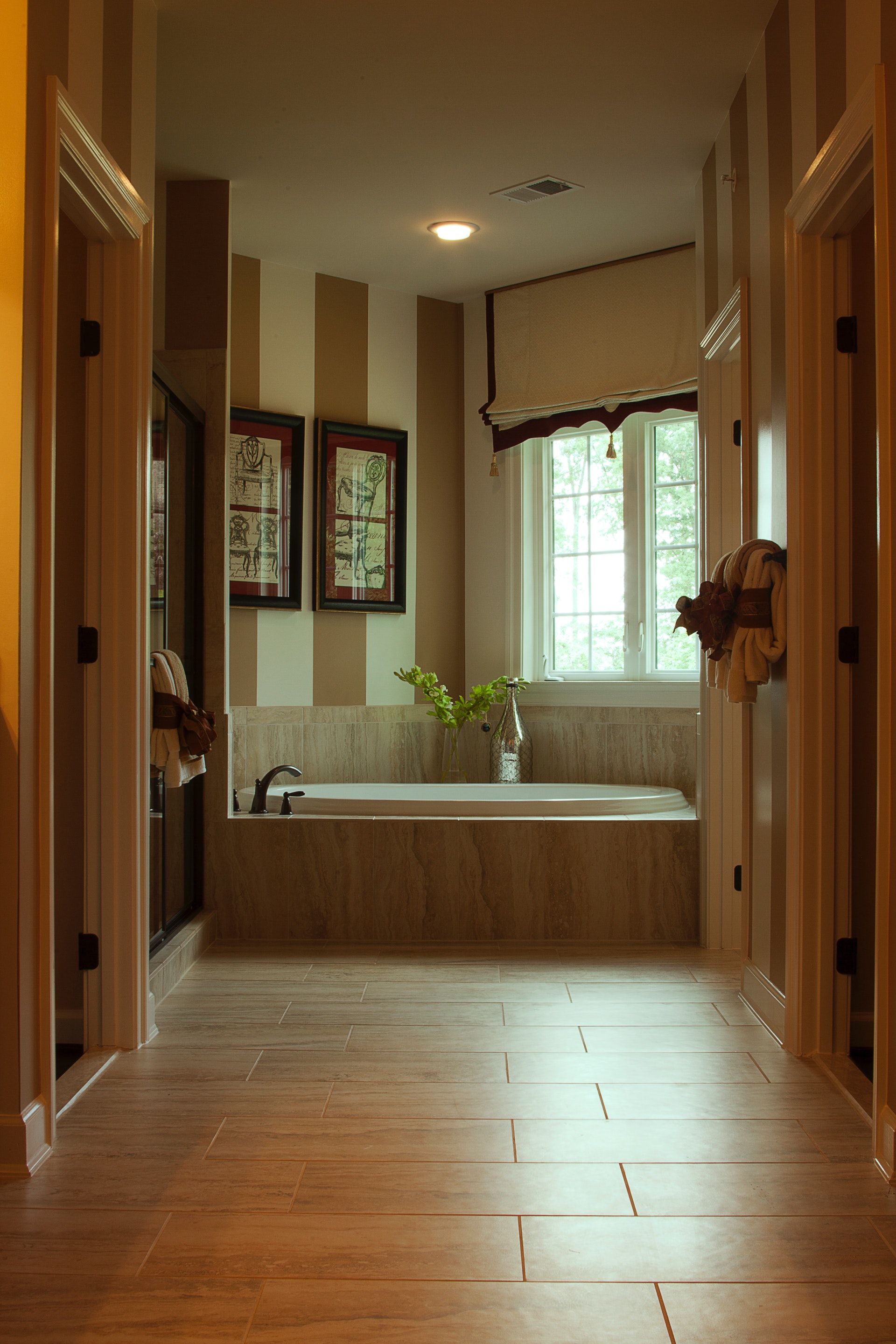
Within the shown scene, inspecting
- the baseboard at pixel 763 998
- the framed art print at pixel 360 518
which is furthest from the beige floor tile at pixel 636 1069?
the framed art print at pixel 360 518

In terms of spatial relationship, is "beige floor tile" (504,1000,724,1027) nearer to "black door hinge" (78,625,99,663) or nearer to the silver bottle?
"black door hinge" (78,625,99,663)

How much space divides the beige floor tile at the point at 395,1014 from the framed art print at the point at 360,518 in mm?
2095

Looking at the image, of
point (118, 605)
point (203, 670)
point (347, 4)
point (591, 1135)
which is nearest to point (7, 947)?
point (118, 605)

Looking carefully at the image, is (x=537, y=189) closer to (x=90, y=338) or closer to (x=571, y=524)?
(x=571, y=524)

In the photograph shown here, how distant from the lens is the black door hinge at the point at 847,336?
2.46 m

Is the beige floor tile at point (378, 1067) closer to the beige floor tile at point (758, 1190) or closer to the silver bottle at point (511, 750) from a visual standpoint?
the beige floor tile at point (758, 1190)

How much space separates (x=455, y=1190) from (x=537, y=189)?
3.36 meters

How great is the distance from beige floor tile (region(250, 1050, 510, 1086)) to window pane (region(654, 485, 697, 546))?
2.76m

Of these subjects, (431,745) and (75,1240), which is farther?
(431,745)

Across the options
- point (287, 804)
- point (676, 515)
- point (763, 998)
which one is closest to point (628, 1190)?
point (763, 998)

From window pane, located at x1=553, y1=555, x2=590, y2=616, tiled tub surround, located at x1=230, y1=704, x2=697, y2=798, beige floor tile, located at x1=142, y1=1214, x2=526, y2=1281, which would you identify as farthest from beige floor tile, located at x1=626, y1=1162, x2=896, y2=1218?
Answer: window pane, located at x1=553, y1=555, x2=590, y2=616

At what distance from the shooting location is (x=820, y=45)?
2350mm

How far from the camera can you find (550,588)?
4.93 m

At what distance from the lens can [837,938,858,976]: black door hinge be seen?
2.46 m
